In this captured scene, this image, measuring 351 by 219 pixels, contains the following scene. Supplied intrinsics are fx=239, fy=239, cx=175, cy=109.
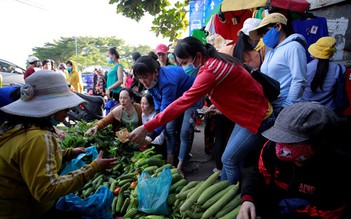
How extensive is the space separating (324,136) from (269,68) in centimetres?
148

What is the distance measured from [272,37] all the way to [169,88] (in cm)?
135

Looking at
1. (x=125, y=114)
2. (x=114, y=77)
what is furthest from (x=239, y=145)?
(x=114, y=77)

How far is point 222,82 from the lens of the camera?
6.96 feet

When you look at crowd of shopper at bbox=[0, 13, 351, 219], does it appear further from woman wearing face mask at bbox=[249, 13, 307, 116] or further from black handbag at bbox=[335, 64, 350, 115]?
black handbag at bbox=[335, 64, 350, 115]

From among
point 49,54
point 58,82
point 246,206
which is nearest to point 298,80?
point 246,206

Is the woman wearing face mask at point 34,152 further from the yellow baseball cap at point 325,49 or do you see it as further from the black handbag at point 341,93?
the black handbag at point 341,93

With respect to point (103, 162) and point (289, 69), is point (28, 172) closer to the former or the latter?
point (103, 162)

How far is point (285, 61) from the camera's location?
8.13 feet

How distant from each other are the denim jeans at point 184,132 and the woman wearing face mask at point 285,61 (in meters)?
1.05

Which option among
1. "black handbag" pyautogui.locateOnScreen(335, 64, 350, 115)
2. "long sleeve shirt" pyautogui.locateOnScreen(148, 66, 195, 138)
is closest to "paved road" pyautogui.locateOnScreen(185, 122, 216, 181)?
"long sleeve shirt" pyautogui.locateOnScreen(148, 66, 195, 138)

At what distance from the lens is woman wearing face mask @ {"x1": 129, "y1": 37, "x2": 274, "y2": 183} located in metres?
2.07

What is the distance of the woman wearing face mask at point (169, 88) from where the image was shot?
3.02m

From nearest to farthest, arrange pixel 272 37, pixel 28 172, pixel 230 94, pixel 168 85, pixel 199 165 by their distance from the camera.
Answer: pixel 28 172 < pixel 230 94 < pixel 272 37 < pixel 168 85 < pixel 199 165

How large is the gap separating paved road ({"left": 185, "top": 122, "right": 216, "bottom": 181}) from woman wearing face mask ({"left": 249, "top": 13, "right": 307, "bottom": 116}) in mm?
1604
